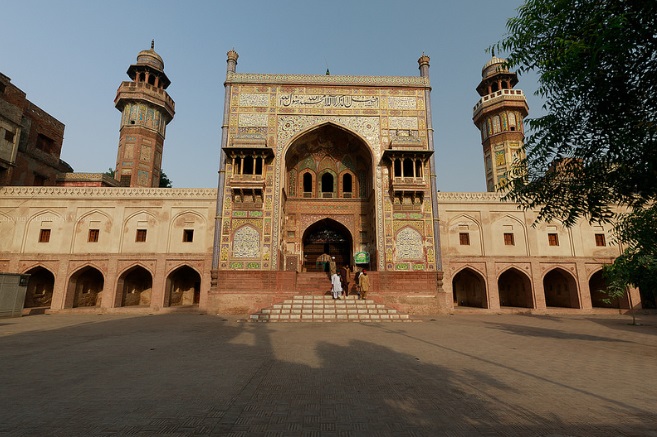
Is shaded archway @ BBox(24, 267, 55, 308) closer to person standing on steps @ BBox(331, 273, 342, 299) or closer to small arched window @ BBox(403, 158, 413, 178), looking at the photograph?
person standing on steps @ BBox(331, 273, 342, 299)

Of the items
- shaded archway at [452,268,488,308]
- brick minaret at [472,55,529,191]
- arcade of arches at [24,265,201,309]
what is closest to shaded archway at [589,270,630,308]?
shaded archway at [452,268,488,308]

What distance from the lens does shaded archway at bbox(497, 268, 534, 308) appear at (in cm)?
2059

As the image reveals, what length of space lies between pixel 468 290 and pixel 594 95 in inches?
783

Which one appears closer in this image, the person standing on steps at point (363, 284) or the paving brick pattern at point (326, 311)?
the paving brick pattern at point (326, 311)

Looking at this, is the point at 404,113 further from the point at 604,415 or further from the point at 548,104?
the point at 604,415

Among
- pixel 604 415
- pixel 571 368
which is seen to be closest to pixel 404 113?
pixel 571 368

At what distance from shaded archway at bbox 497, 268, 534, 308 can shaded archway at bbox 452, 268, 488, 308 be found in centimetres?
153

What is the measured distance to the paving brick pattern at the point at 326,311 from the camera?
Answer: 44.1 feet

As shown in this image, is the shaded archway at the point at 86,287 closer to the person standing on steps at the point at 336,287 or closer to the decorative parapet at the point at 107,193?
the decorative parapet at the point at 107,193

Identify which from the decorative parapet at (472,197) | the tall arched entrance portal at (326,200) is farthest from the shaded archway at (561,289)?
the tall arched entrance portal at (326,200)

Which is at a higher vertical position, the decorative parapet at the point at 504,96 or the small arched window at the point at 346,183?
the decorative parapet at the point at 504,96

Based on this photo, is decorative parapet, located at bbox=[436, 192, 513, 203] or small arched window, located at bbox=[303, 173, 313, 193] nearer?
decorative parapet, located at bbox=[436, 192, 513, 203]

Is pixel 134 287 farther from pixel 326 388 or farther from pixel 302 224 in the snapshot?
pixel 326 388

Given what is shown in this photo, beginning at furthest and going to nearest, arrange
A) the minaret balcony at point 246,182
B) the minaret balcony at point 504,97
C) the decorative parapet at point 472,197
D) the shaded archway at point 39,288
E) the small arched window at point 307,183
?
the minaret balcony at point 504,97 → the small arched window at point 307,183 → the decorative parapet at point 472,197 → the shaded archway at point 39,288 → the minaret balcony at point 246,182
